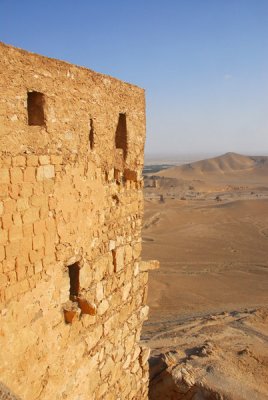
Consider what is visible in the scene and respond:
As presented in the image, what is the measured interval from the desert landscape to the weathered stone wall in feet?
9.82

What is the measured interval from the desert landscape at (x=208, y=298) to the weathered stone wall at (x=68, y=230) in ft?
9.82

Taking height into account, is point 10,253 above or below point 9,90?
below

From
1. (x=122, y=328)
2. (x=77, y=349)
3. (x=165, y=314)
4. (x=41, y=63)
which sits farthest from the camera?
(x=165, y=314)

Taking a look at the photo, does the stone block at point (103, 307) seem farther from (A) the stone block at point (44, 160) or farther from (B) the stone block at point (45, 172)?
(A) the stone block at point (44, 160)

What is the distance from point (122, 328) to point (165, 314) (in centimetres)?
838

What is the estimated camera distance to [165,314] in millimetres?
13070

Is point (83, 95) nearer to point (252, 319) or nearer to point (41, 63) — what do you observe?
point (41, 63)

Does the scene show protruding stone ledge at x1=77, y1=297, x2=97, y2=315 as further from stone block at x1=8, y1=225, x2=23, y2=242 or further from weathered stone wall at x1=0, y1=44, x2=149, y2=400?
stone block at x1=8, y1=225, x2=23, y2=242

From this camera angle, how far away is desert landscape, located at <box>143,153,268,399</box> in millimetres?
7895

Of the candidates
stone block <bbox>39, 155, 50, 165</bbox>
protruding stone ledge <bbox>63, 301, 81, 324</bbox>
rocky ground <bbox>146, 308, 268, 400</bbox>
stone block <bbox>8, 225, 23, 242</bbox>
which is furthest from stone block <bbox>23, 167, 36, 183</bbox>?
rocky ground <bbox>146, 308, 268, 400</bbox>

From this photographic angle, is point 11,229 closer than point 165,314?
Yes

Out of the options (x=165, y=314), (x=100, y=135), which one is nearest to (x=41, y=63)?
(x=100, y=135)

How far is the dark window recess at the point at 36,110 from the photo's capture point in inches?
132

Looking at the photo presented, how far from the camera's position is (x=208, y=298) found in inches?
583
